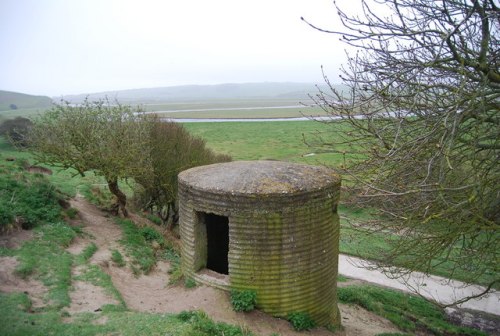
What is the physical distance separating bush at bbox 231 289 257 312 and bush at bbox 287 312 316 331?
3.30ft

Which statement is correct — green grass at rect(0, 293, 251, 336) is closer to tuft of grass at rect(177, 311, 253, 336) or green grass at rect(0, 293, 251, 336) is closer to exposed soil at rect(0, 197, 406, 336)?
tuft of grass at rect(177, 311, 253, 336)

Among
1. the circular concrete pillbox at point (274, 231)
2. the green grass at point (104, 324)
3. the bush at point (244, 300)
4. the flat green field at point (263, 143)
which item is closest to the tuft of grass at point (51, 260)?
the green grass at point (104, 324)

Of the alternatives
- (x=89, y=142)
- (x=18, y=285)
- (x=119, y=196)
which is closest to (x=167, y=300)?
(x=18, y=285)

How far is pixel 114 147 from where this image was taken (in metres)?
16.2

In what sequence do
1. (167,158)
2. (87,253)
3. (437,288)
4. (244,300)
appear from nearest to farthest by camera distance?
(244,300) → (87,253) → (437,288) → (167,158)

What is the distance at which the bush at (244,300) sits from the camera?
30.9 feet

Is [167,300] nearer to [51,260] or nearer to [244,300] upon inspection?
[244,300]

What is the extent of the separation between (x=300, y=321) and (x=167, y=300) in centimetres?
368

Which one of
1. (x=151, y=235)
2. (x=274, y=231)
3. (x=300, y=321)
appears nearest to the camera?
(x=274, y=231)

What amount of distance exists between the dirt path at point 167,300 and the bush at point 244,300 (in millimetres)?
140

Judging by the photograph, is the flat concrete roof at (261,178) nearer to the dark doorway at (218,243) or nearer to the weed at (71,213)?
the dark doorway at (218,243)

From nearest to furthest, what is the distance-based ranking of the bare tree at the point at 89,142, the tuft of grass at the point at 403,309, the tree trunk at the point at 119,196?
the tuft of grass at the point at 403,309 → the bare tree at the point at 89,142 → the tree trunk at the point at 119,196

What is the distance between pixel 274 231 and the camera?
9203mm

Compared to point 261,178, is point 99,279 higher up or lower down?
lower down
